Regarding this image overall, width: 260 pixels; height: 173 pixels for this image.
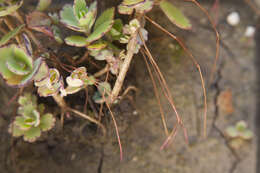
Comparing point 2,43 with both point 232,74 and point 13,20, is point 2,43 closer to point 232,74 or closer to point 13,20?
point 13,20

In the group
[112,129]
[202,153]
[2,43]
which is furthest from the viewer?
[202,153]

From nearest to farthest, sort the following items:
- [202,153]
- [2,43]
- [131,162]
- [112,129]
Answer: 1. [2,43]
2. [112,129]
3. [131,162]
4. [202,153]

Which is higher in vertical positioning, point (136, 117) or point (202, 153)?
point (136, 117)

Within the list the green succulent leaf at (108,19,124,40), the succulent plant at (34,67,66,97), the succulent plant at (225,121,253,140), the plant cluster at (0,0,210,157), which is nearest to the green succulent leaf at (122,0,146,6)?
the plant cluster at (0,0,210,157)

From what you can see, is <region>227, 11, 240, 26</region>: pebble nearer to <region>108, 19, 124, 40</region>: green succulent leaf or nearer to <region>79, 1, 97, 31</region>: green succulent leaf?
<region>108, 19, 124, 40</region>: green succulent leaf

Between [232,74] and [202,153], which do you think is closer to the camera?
[202,153]

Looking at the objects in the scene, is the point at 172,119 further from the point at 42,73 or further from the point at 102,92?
the point at 42,73

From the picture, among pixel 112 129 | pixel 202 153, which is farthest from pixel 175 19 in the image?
pixel 202 153
